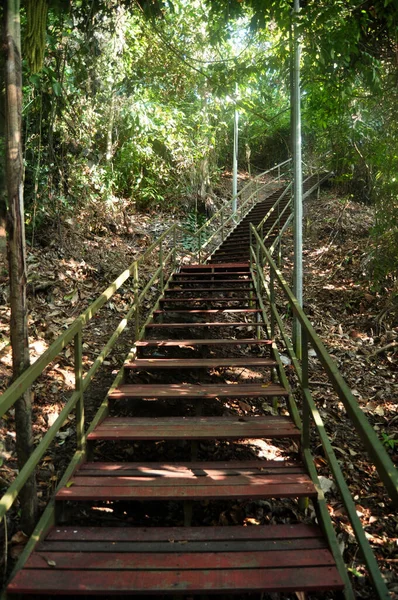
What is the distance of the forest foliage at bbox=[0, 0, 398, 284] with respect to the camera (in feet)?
17.1

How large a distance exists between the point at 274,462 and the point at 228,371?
2.44m

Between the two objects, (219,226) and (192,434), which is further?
(219,226)

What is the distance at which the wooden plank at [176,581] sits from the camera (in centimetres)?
202

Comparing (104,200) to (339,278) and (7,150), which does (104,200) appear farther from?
(7,150)

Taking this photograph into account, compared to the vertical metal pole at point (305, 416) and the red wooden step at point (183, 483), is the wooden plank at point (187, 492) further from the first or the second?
the vertical metal pole at point (305, 416)

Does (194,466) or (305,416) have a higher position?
(305,416)

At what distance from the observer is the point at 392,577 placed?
2.93 meters

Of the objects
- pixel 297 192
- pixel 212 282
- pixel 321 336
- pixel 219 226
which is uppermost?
pixel 297 192

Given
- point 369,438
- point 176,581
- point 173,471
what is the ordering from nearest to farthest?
1. point 369,438
2. point 176,581
3. point 173,471

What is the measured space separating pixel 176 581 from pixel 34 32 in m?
3.39

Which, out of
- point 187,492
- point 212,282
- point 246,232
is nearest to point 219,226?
point 246,232

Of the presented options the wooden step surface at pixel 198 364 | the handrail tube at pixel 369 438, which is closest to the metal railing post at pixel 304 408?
the handrail tube at pixel 369 438

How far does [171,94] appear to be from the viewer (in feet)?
44.7

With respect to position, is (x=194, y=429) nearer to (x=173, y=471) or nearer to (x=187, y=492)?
(x=173, y=471)
